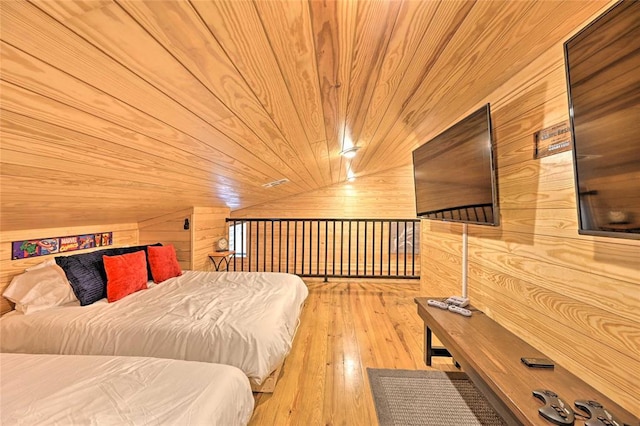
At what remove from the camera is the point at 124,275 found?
2.34 m

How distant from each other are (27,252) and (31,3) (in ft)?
8.36

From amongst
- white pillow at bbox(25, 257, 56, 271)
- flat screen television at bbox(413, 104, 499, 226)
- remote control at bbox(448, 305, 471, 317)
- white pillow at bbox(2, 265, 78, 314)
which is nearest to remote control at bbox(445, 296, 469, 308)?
remote control at bbox(448, 305, 471, 317)

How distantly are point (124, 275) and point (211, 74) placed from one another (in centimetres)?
224

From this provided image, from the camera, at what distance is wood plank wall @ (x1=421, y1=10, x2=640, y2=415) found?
36.4 inches

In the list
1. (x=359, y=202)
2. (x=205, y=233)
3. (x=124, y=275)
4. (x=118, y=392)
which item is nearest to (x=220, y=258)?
(x=205, y=233)

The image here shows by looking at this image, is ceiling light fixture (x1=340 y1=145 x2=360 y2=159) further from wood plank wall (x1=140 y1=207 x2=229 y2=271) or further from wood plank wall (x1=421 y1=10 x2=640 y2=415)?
wood plank wall (x1=140 y1=207 x2=229 y2=271)

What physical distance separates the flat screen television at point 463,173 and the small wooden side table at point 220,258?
3211 millimetres

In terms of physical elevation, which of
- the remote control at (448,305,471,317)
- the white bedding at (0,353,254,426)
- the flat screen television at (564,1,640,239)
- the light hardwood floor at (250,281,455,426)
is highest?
the flat screen television at (564,1,640,239)

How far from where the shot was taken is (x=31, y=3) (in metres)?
0.52

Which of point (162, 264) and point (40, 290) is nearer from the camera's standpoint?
point (40, 290)

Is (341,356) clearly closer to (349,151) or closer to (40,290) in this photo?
(349,151)

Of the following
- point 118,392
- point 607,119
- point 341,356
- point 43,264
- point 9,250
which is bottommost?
point 341,356

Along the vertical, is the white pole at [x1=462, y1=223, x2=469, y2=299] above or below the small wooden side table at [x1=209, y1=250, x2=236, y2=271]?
above

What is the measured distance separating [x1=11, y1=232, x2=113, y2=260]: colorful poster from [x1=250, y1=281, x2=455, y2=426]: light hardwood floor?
86.9 inches
